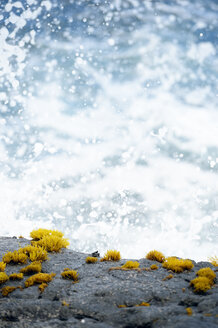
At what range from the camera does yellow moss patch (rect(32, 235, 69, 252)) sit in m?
9.84

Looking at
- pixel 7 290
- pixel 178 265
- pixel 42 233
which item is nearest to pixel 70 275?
pixel 7 290

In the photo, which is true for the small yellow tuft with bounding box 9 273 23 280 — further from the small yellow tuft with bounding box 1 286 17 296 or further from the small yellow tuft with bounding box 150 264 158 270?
the small yellow tuft with bounding box 150 264 158 270

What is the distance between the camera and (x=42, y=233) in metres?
10.9

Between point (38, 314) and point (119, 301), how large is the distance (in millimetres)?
1899

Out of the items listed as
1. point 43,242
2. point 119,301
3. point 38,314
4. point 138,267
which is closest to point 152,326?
point 119,301

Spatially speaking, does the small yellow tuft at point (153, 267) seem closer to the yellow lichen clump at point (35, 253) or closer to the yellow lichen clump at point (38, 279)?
the yellow lichen clump at point (38, 279)

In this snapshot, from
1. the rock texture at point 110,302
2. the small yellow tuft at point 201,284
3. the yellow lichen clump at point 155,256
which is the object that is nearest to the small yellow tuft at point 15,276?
the rock texture at point 110,302

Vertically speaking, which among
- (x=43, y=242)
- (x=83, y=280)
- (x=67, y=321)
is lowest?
(x=67, y=321)

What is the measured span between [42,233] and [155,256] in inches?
193

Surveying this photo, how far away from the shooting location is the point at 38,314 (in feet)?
18.7

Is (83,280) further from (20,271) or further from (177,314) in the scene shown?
(177,314)

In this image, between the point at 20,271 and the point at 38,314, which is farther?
the point at 20,271

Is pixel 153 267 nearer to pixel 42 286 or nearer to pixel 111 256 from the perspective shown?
pixel 111 256

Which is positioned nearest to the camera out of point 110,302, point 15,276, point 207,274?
point 110,302
